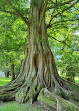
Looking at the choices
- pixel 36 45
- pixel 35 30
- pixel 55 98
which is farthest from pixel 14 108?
pixel 35 30

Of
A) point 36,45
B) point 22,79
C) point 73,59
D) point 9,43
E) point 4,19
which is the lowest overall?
point 22,79

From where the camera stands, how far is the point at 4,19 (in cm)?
682

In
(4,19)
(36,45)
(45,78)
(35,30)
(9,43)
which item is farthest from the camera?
(9,43)

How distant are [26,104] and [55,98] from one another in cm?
125

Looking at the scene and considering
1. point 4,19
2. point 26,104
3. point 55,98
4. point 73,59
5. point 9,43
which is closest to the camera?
point 55,98

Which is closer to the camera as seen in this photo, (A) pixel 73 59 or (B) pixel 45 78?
(B) pixel 45 78

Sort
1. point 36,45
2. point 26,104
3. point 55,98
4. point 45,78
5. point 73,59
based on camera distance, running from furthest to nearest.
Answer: point 73,59 < point 36,45 < point 45,78 < point 26,104 < point 55,98

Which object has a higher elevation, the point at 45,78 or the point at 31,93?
the point at 45,78

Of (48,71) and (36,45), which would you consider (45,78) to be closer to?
(48,71)

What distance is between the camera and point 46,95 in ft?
13.6

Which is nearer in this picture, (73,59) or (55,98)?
(55,98)

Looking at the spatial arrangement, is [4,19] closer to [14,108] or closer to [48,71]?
[48,71]

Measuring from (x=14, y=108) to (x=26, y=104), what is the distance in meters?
0.51

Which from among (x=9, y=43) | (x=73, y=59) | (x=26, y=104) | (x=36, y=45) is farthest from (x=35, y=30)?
(x=73, y=59)
